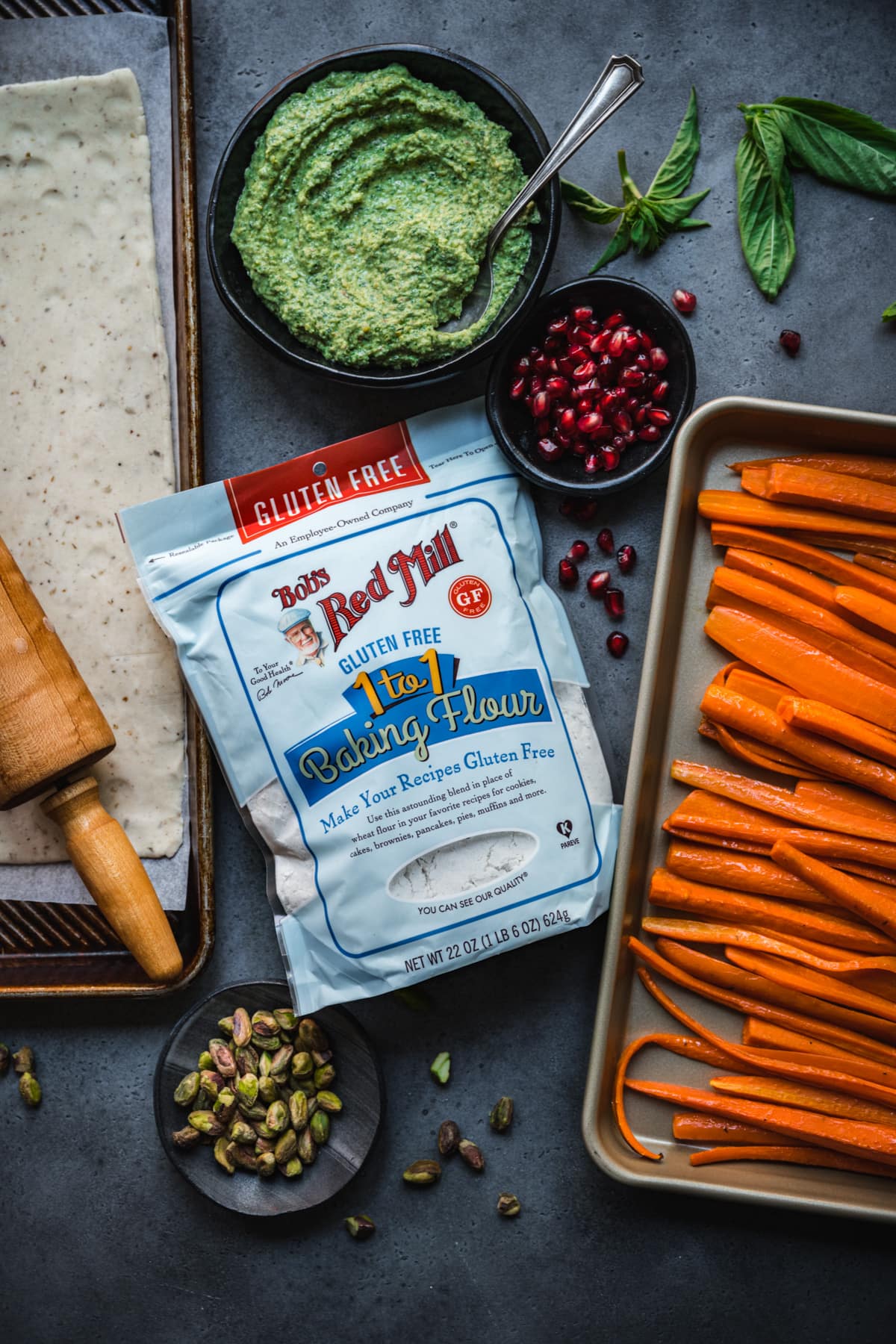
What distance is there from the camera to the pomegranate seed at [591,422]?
1.71m

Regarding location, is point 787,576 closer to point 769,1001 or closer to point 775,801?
point 775,801

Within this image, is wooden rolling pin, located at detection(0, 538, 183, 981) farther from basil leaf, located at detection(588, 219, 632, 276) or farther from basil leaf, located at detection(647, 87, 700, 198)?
basil leaf, located at detection(647, 87, 700, 198)

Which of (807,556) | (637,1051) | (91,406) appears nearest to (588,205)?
(807,556)

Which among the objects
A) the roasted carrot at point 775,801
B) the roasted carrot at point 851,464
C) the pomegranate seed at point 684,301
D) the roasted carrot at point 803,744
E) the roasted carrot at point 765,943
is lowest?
the roasted carrot at point 765,943

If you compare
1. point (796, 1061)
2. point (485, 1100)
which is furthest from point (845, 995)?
point (485, 1100)

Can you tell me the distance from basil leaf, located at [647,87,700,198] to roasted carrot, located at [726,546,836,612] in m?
0.74

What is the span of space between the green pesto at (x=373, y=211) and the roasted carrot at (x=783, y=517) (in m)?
0.55

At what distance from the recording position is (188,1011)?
70.2 inches

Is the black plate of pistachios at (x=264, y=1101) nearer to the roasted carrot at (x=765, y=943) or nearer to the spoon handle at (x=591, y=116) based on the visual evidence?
the roasted carrot at (x=765, y=943)

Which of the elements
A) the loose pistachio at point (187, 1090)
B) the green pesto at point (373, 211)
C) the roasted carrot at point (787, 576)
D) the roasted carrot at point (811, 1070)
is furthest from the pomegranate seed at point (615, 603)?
the loose pistachio at point (187, 1090)

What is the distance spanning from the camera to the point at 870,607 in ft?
5.44

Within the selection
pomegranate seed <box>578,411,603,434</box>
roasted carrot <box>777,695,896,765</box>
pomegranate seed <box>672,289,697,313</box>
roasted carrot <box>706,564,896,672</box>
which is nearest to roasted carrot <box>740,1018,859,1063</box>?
roasted carrot <box>777,695,896,765</box>

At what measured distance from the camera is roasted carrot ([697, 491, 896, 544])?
1694 mm

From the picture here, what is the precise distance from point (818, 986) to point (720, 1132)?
0.35 meters
